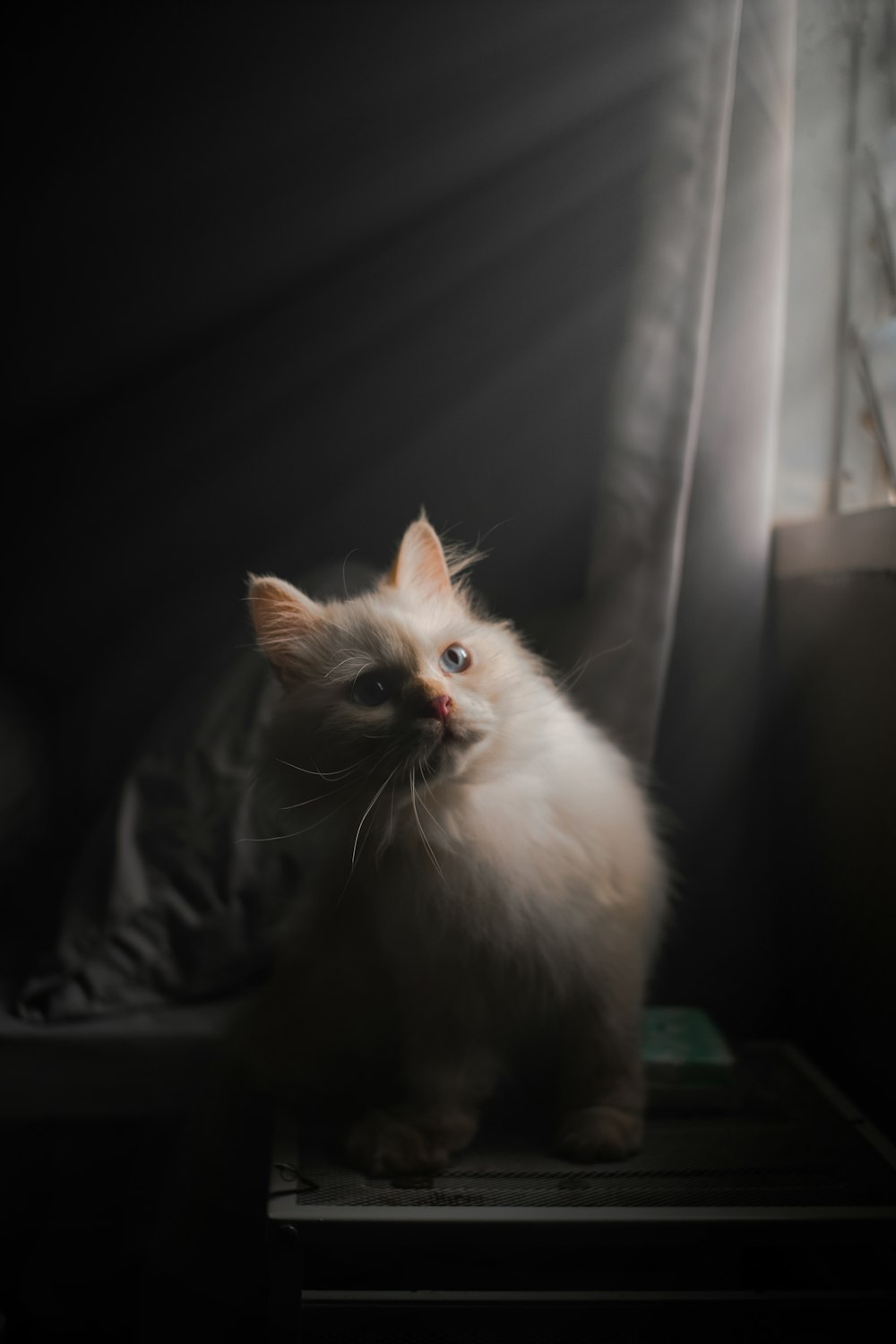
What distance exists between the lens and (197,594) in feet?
4.55

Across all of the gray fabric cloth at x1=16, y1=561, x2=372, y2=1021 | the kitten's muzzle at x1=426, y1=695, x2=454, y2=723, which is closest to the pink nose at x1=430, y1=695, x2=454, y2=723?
the kitten's muzzle at x1=426, y1=695, x2=454, y2=723

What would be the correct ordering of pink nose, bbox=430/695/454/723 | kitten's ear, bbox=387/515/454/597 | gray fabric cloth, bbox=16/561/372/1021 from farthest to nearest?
gray fabric cloth, bbox=16/561/372/1021, kitten's ear, bbox=387/515/454/597, pink nose, bbox=430/695/454/723

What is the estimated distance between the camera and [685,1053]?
0.98 meters

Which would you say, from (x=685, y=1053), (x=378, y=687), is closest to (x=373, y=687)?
(x=378, y=687)

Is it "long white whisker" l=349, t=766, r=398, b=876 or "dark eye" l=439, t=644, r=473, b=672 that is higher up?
"dark eye" l=439, t=644, r=473, b=672

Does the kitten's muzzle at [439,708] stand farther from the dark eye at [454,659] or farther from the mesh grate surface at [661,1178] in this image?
the mesh grate surface at [661,1178]

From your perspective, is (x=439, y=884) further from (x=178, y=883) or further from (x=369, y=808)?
(x=178, y=883)

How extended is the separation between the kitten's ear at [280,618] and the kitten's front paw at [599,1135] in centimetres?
45

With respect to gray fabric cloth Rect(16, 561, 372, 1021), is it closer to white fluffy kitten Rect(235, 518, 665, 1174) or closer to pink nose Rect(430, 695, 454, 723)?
white fluffy kitten Rect(235, 518, 665, 1174)

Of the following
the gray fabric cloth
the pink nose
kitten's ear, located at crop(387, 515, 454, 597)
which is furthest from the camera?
the gray fabric cloth

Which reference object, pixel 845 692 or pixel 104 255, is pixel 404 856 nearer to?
pixel 845 692

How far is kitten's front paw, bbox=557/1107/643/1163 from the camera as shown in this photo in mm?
814

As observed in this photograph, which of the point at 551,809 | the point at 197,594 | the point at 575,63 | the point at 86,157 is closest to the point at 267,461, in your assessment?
the point at 197,594

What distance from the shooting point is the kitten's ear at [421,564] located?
872mm
